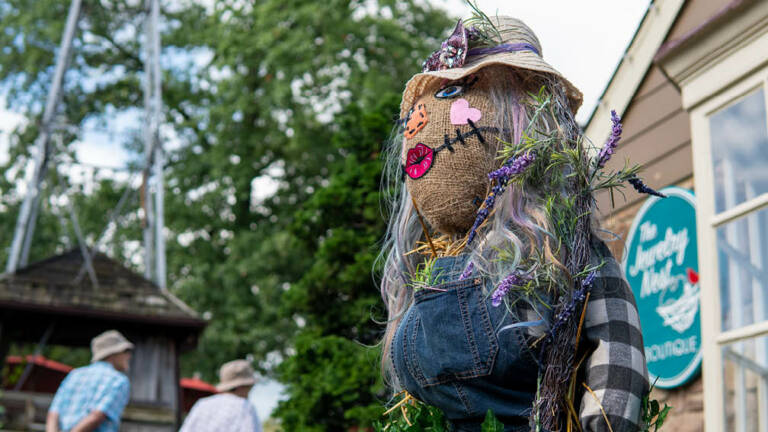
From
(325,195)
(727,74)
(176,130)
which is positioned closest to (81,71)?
(176,130)

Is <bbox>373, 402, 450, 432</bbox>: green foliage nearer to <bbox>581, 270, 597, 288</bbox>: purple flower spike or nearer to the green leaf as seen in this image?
the green leaf

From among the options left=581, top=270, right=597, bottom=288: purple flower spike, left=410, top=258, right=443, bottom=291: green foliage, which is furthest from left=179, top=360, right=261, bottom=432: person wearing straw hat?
left=581, top=270, right=597, bottom=288: purple flower spike

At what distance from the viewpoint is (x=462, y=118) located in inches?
102

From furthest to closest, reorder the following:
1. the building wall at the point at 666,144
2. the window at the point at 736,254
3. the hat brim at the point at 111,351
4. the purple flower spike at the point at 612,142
→ the hat brim at the point at 111,351 < the building wall at the point at 666,144 < the window at the point at 736,254 < the purple flower spike at the point at 612,142

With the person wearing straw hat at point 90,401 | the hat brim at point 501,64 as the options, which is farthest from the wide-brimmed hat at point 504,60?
the person wearing straw hat at point 90,401

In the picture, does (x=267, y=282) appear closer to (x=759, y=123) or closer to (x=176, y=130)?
(x=176, y=130)

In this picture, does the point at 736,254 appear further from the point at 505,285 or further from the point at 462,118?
the point at 505,285

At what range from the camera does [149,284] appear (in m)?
11.6

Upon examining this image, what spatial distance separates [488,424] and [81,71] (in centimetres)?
1785

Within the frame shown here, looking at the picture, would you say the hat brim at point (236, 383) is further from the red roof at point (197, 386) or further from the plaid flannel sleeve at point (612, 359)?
the red roof at point (197, 386)

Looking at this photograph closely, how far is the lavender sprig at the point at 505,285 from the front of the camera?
2182 mm

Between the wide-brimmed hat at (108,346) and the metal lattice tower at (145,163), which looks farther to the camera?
the metal lattice tower at (145,163)

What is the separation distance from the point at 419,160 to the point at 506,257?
1.54 ft

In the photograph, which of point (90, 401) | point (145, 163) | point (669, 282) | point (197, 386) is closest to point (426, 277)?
point (669, 282)
